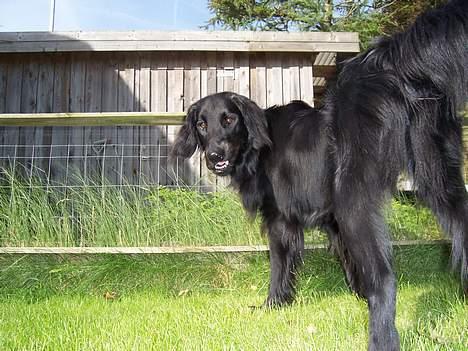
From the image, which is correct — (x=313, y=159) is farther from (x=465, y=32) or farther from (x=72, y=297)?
(x=72, y=297)

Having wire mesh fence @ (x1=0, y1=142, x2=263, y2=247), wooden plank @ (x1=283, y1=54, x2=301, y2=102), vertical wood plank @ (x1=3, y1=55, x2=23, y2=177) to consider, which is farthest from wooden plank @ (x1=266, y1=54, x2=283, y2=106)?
vertical wood plank @ (x1=3, y1=55, x2=23, y2=177)

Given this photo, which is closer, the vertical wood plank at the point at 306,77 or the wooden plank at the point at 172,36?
the wooden plank at the point at 172,36

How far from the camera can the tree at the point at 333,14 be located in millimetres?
11430

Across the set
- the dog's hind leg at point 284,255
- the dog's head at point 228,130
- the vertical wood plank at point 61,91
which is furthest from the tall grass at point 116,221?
the vertical wood plank at point 61,91

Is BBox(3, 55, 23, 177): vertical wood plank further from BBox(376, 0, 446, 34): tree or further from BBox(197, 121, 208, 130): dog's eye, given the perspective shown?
BBox(376, 0, 446, 34): tree

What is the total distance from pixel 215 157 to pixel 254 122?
0.36 meters

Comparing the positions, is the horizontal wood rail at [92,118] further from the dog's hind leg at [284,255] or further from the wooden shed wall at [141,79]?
the wooden shed wall at [141,79]

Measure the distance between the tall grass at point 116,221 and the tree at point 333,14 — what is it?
8.25m

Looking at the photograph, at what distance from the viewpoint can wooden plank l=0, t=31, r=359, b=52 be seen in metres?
5.88

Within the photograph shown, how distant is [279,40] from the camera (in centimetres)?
590

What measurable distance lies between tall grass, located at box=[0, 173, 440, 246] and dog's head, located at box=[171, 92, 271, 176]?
0.78 meters

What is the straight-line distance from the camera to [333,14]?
11.8m

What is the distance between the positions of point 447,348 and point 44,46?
5648 mm

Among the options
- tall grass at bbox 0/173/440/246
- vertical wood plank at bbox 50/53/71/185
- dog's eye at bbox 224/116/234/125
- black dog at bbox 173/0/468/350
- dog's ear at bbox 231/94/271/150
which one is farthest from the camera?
vertical wood plank at bbox 50/53/71/185
